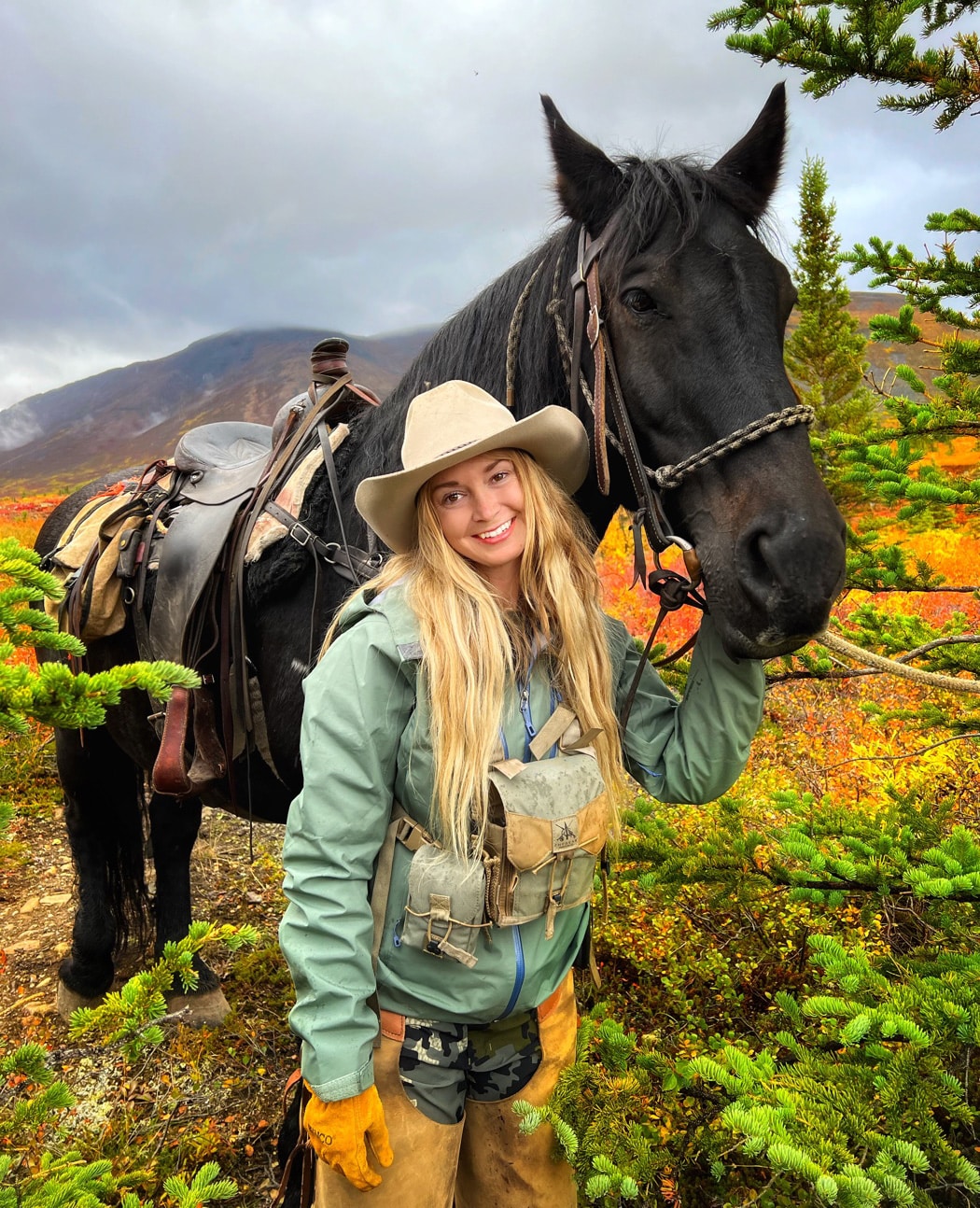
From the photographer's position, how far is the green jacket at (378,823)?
5.03 ft

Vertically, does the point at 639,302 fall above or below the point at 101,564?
above

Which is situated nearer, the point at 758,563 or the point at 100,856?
the point at 758,563

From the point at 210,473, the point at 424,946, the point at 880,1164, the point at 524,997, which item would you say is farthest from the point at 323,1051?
the point at 210,473

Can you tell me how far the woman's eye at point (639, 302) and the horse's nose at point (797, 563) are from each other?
709 millimetres

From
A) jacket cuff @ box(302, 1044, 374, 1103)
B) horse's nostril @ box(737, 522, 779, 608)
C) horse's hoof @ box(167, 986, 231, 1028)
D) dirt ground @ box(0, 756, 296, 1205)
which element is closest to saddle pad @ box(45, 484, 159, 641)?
dirt ground @ box(0, 756, 296, 1205)

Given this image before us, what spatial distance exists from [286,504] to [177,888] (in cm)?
248

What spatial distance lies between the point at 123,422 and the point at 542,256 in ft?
555

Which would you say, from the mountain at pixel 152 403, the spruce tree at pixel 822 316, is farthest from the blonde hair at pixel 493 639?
the mountain at pixel 152 403

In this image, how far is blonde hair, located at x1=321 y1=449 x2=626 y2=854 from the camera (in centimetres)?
161

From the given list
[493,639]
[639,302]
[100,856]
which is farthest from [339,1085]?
[100,856]

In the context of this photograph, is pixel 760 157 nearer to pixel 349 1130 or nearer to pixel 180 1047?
pixel 349 1130

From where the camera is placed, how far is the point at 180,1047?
11.2ft

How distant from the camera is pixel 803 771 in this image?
5617mm

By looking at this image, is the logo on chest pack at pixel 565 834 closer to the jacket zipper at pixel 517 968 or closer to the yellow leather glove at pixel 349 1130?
the jacket zipper at pixel 517 968
